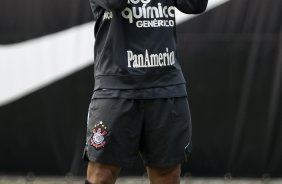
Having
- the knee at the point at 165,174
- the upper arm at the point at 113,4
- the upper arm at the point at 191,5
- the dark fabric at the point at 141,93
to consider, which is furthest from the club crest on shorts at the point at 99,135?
the upper arm at the point at 191,5

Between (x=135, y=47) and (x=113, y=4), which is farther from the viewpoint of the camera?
(x=135, y=47)

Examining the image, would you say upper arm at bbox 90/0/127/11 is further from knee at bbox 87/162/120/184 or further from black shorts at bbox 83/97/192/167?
knee at bbox 87/162/120/184

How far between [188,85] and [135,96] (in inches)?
80.4

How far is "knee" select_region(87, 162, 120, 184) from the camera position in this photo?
107 inches

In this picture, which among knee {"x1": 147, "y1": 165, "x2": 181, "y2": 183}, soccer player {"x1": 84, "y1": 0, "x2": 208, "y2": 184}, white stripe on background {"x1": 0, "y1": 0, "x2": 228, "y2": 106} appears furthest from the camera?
white stripe on background {"x1": 0, "y1": 0, "x2": 228, "y2": 106}

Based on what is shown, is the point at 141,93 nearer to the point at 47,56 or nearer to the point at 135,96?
the point at 135,96

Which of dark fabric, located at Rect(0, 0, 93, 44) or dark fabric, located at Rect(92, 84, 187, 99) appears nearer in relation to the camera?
dark fabric, located at Rect(92, 84, 187, 99)

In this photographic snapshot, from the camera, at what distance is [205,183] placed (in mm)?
4824

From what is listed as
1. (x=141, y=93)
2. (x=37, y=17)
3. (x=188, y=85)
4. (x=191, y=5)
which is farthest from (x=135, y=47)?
(x=37, y=17)

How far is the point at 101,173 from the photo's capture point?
2.73 m

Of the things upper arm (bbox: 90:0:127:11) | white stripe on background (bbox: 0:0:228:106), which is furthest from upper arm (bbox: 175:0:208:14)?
white stripe on background (bbox: 0:0:228:106)

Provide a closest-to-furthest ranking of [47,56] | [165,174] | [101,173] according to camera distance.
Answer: [101,173] < [165,174] < [47,56]

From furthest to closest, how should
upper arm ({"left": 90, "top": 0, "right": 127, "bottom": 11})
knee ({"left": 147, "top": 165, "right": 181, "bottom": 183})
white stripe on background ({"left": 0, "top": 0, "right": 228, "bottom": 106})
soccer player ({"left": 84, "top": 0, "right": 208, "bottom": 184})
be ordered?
white stripe on background ({"left": 0, "top": 0, "right": 228, "bottom": 106}), knee ({"left": 147, "top": 165, "right": 181, "bottom": 183}), soccer player ({"left": 84, "top": 0, "right": 208, "bottom": 184}), upper arm ({"left": 90, "top": 0, "right": 127, "bottom": 11})

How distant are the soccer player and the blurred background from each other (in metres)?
1.91
